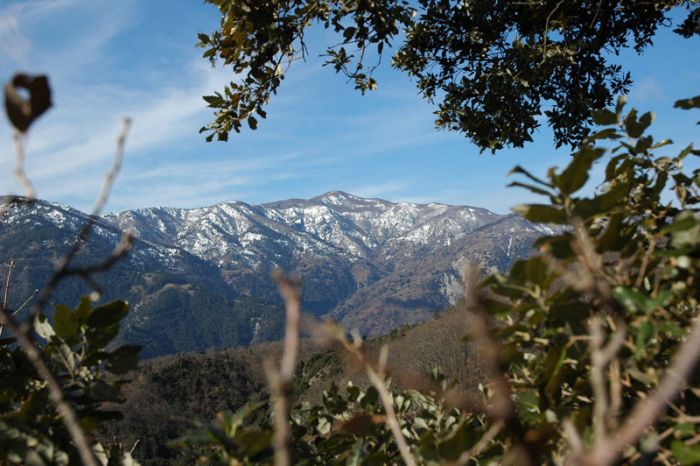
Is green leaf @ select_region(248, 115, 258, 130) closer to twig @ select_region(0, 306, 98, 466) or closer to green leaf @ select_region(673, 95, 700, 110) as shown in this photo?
green leaf @ select_region(673, 95, 700, 110)

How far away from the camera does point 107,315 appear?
1.32 meters

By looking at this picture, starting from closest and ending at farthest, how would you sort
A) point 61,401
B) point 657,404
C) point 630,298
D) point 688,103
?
1. point 657,404
2. point 61,401
3. point 630,298
4. point 688,103

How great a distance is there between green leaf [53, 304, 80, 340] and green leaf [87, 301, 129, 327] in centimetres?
3

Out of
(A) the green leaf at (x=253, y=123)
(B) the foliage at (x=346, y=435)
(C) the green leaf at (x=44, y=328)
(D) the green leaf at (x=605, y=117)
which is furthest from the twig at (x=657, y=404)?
(A) the green leaf at (x=253, y=123)

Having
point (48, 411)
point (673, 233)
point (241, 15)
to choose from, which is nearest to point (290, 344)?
point (673, 233)

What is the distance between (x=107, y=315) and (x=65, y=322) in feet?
0.30

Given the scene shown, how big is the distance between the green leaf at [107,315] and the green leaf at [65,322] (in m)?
0.03

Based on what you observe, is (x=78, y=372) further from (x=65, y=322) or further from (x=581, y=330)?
(x=581, y=330)

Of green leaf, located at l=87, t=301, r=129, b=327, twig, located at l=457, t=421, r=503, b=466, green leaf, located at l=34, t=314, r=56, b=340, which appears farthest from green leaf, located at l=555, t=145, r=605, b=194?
green leaf, located at l=34, t=314, r=56, b=340

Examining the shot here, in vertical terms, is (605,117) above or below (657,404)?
above

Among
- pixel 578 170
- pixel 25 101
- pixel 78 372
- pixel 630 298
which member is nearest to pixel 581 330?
pixel 630 298

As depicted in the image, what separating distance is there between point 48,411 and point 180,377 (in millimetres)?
76770

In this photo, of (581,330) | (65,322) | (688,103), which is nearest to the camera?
(581,330)

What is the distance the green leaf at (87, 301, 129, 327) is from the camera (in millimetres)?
1304
